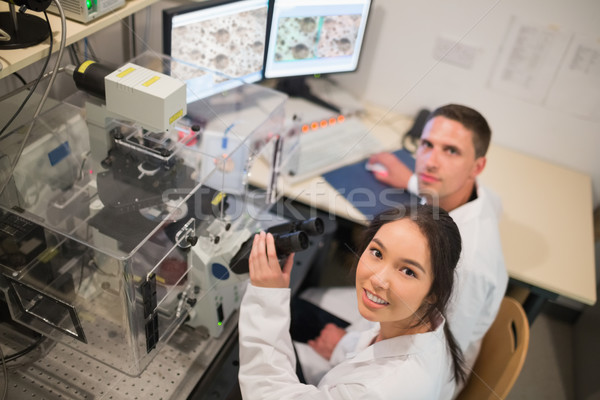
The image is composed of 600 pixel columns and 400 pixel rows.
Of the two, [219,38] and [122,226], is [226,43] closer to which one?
[219,38]

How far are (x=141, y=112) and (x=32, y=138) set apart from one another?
33 centimetres

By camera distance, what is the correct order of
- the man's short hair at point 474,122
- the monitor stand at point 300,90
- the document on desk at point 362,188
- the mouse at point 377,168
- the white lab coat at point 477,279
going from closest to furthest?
the white lab coat at point 477,279 < the man's short hair at point 474,122 < the document on desk at point 362,188 < the mouse at point 377,168 < the monitor stand at point 300,90

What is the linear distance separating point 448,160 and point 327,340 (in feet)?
2.20

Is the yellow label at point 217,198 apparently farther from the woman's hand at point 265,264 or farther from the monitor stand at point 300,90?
the monitor stand at point 300,90

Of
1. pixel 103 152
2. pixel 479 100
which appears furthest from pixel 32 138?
pixel 479 100

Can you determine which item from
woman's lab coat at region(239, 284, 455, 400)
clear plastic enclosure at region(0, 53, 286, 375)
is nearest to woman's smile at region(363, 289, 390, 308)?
woman's lab coat at region(239, 284, 455, 400)

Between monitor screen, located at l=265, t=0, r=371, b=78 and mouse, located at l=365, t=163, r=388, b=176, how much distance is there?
49cm

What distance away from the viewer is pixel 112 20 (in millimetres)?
1465

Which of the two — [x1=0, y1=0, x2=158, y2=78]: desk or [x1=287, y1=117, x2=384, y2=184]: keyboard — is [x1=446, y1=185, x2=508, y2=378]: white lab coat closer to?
[x1=287, y1=117, x2=384, y2=184]: keyboard

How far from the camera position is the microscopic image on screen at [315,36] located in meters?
2.01

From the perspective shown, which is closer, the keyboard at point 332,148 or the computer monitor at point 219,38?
the computer monitor at point 219,38

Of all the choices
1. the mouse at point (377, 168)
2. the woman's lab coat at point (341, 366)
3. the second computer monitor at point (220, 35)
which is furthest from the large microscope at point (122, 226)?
the mouse at point (377, 168)

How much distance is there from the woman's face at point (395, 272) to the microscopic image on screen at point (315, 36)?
120 cm

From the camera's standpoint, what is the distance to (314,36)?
2.08 meters
